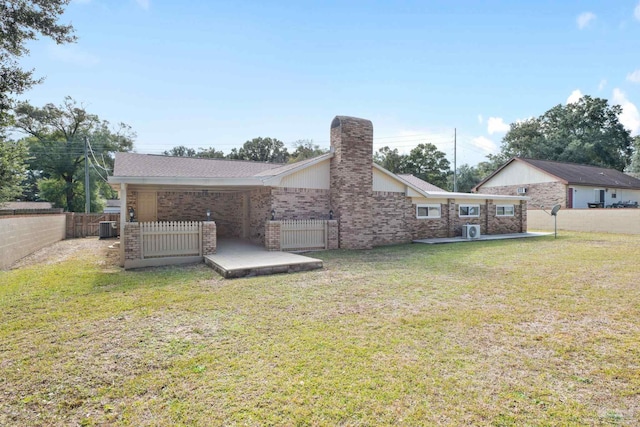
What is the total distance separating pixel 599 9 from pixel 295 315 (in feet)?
48.3

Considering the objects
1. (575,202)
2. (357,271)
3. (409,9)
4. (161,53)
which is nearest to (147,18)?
(161,53)

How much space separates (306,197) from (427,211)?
6368 mm

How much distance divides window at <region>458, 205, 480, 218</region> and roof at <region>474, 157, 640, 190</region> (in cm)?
1304

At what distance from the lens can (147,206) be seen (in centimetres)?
1309

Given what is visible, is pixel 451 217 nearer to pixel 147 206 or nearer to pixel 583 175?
pixel 147 206

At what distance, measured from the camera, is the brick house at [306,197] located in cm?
1141

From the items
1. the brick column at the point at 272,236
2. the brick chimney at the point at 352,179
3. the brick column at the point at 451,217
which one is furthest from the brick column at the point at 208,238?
the brick column at the point at 451,217

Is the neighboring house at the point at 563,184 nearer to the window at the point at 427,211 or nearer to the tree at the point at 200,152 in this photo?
the window at the point at 427,211

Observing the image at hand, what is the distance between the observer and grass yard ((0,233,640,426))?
8.30ft

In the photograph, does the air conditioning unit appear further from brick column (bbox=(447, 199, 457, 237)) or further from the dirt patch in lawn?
the dirt patch in lawn

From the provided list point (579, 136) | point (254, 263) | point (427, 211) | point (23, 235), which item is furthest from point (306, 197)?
point (579, 136)

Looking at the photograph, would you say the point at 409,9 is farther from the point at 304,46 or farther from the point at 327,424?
the point at 327,424

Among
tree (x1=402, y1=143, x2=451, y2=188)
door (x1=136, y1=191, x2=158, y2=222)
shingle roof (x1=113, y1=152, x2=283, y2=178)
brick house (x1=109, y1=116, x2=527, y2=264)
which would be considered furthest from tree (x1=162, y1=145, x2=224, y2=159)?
door (x1=136, y1=191, x2=158, y2=222)

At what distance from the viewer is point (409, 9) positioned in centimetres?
1219
